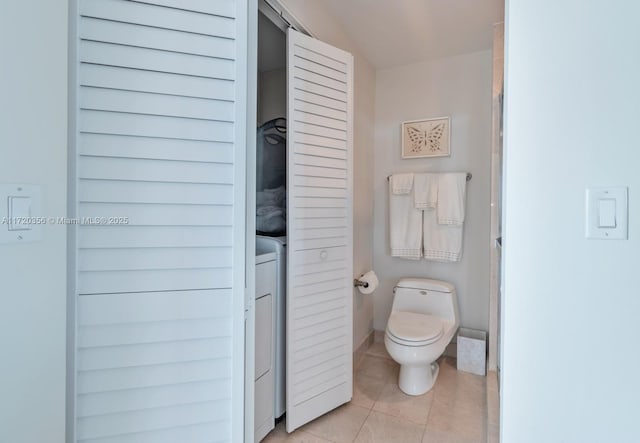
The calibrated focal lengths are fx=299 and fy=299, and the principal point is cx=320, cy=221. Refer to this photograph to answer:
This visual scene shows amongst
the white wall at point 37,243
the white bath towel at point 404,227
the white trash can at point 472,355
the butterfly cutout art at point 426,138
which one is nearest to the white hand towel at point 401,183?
the white bath towel at point 404,227

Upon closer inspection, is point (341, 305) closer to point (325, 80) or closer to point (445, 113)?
point (325, 80)

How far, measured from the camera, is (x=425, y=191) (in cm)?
237

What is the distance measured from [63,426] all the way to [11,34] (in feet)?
3.05

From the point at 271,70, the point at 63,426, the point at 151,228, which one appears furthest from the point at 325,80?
the point at 63,426

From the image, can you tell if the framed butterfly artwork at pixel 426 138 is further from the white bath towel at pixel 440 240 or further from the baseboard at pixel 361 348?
the baseboard at pixel 361 348

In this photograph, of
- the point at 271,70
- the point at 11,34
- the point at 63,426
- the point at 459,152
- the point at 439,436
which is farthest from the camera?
the point at 459,152

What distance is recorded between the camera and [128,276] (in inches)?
33.7

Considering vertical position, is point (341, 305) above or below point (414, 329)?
above

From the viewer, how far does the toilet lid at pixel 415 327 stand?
5.91 ft

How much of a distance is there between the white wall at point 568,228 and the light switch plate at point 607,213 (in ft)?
0.04

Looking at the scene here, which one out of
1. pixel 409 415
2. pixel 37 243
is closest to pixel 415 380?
pixel 409 415

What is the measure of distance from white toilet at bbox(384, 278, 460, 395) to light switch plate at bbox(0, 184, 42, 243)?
1.74 metres

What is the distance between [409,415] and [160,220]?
5.58 ft

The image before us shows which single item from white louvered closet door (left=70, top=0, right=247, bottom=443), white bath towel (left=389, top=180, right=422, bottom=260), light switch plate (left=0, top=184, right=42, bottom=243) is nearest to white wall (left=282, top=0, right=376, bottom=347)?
white bath towel (left=389, top=180, right=422, bottom=260)
